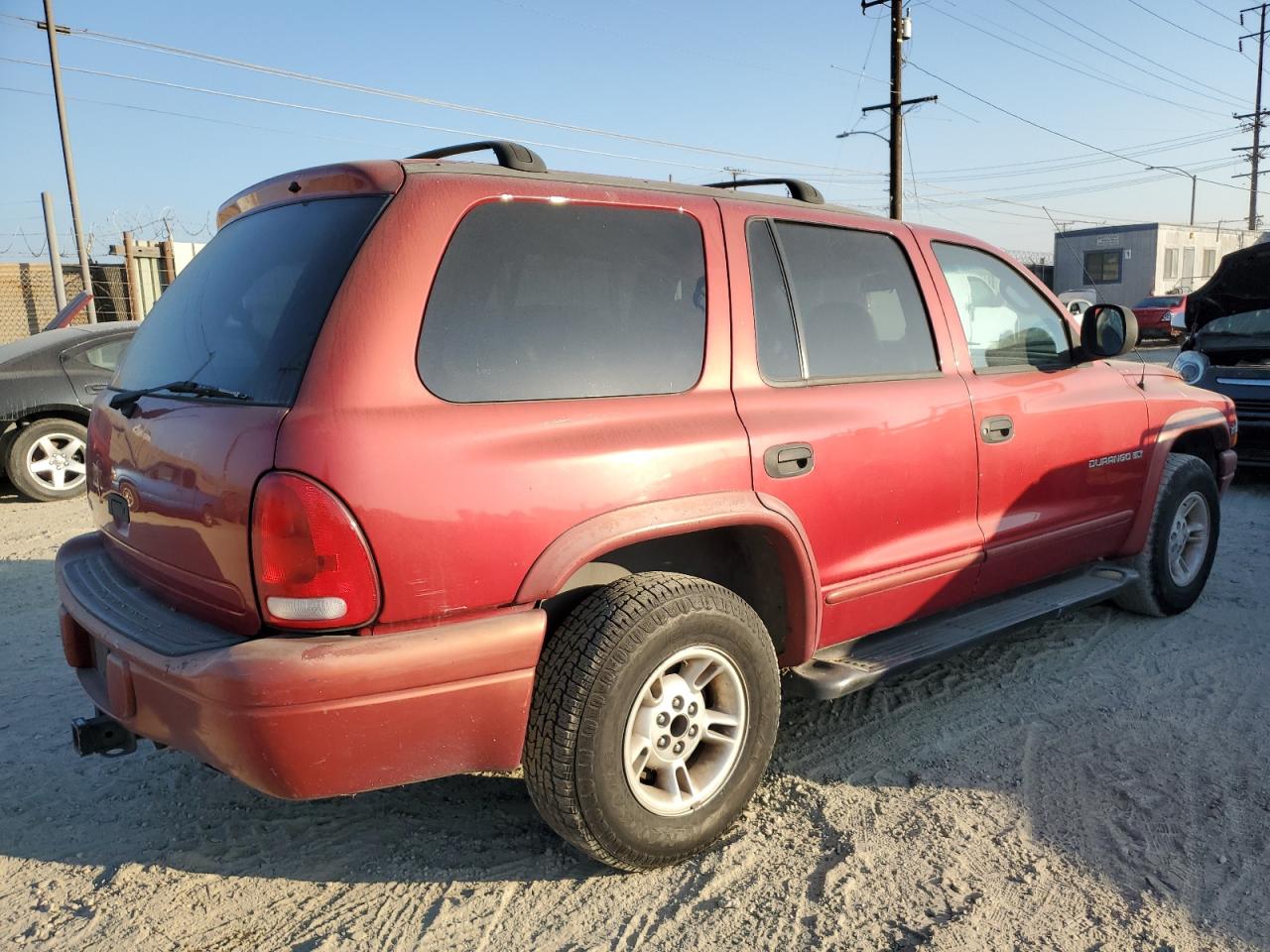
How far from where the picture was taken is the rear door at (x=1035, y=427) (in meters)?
3.59

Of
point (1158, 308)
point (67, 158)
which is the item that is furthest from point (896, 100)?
point (67, 158)

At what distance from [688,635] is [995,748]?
4.63 feet

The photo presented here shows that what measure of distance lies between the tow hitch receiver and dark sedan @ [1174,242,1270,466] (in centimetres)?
753

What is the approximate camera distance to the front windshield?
24.7 feet

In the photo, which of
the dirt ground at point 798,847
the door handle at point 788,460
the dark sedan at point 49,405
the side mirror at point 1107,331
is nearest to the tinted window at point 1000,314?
→ the side mirror at point 1107,331

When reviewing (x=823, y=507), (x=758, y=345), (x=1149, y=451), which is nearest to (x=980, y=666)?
(x=1149, y=451)

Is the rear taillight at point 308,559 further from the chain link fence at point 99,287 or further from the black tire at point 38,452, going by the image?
the chain link fence at point 99,287

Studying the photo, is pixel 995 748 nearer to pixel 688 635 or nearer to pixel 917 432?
pixel 917 432

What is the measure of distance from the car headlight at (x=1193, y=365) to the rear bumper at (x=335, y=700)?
23.2 feet

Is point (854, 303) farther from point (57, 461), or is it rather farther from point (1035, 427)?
point (57, 461)

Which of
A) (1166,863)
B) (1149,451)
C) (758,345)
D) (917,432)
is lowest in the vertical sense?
(1166,863)

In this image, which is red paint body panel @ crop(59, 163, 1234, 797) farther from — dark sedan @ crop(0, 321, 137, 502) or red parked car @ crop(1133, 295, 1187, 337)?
red parked car @ crop(1133, 295, 1187, 337)

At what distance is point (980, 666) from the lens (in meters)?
4.07

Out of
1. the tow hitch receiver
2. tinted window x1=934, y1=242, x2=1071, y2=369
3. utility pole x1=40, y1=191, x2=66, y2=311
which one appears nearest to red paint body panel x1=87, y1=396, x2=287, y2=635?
the tow hitch receiver
